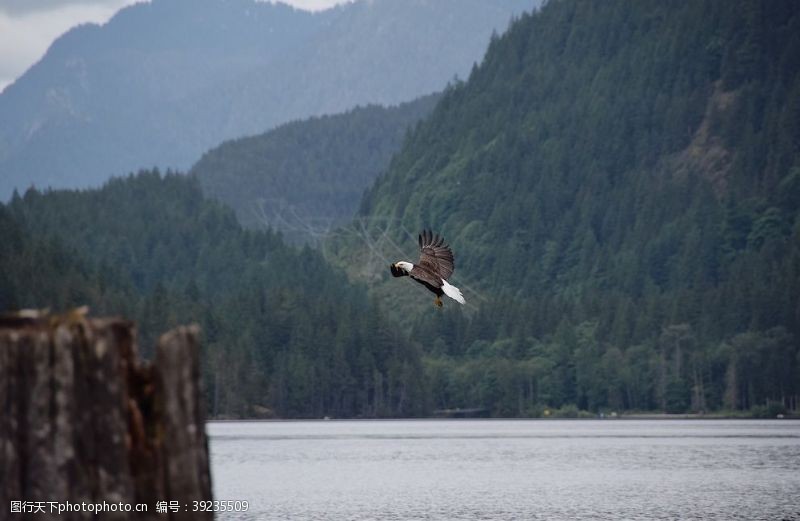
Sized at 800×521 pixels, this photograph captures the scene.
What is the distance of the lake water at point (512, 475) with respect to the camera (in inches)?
2721

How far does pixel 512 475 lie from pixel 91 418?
267 ft

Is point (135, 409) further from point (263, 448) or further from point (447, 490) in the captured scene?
point (263, 448)

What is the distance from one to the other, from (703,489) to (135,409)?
6930 cm

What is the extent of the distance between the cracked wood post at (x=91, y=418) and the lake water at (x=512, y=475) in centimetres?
4807

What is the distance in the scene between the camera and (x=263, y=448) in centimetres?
12875

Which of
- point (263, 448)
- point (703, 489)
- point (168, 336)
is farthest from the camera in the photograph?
point (263, 448)

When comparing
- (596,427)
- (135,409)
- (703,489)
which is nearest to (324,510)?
(703,489)

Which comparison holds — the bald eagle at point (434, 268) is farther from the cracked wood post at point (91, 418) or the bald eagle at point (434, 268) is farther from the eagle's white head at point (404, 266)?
the cracked wood post at point (91, 418)

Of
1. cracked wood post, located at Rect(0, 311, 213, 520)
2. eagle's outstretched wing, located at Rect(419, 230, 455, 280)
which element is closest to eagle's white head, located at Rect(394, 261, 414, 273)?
eagle's outstretched wing, located at Rect(419, 230, 455, 280)

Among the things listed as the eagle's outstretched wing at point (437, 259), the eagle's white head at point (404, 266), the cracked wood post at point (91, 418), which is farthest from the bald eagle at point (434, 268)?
the cracked wood post at point (91, 418)

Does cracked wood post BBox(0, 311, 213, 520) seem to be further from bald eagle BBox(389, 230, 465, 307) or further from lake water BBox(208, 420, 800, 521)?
lake water BBox(208, 420, 800, 521)

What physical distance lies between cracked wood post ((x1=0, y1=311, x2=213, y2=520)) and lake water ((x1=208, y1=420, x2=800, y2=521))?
48.1 metres

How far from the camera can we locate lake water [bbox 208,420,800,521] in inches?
2721

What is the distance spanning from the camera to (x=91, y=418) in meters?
14.5
